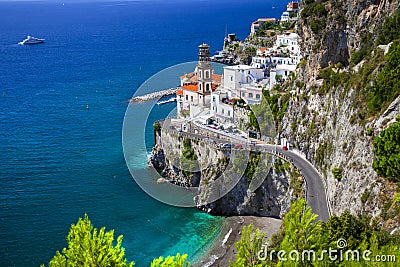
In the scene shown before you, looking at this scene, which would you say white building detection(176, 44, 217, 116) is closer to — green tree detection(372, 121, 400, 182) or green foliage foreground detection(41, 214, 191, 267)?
green tree detection(372, 121, 400, 182)

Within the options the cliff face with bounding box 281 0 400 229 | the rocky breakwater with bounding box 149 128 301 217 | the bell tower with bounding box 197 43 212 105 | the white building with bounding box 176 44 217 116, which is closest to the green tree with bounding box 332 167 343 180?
Result: the cliff face with bounding box 281 0 400 229

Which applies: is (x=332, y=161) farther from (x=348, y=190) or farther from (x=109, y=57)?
(x=109, y=57)

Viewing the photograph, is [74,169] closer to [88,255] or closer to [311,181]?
[311,181]

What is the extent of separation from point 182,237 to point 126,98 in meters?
55.8

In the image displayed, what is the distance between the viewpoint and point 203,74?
210 ft

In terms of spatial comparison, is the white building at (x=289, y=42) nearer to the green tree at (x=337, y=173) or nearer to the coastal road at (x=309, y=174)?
the coastal road at (x=309, y=174)

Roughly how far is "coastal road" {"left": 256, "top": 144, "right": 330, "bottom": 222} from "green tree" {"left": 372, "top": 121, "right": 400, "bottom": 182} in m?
7.49

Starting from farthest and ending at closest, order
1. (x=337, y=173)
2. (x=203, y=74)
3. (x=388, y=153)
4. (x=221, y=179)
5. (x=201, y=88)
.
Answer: (x=201, y=88), (x=203, y=74), (x=221, y=179), (x=337, y=173), (x=388, y=153)

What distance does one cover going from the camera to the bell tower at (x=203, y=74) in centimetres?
6406

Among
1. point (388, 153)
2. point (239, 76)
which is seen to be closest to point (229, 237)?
point (388, 153)

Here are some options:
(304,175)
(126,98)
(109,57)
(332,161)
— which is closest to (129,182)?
(304,175)

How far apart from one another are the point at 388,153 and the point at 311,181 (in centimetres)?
1293

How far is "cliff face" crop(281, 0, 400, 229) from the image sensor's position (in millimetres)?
33344

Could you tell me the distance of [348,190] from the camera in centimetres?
3497
